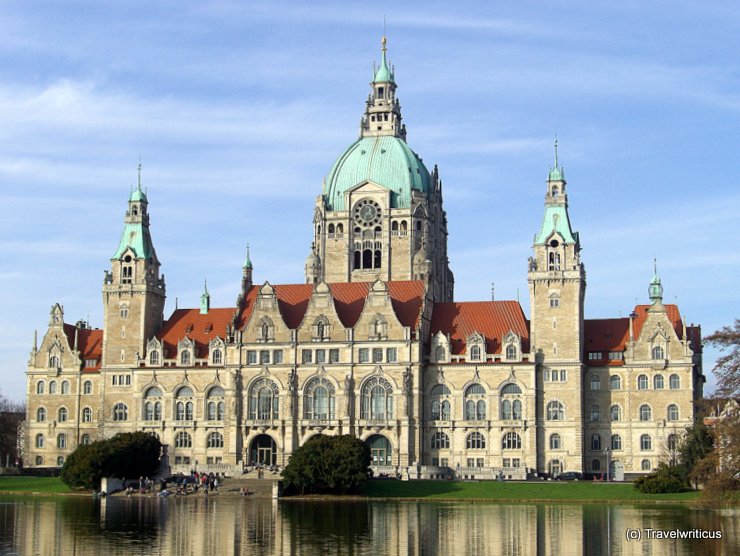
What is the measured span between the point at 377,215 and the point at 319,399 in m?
27.8

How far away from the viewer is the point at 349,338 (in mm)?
123188

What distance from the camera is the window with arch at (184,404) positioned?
129 m

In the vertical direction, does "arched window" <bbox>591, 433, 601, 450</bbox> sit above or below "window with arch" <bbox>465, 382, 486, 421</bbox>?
below

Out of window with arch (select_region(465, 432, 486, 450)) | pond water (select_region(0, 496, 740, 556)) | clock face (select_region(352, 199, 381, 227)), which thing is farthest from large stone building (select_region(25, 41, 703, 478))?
pond water (select_region(0, 496, 740, 556))

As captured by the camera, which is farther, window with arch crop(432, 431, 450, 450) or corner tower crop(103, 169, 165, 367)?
corner tower crop(103, 169, 165, 367)

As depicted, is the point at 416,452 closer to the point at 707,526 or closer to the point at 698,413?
the point at 698,413

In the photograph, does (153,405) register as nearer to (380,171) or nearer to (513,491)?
(380,171)

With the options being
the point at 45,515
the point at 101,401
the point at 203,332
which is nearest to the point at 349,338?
the point at 203,332

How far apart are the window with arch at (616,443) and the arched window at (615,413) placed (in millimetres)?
1597

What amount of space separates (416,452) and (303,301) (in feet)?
65.8

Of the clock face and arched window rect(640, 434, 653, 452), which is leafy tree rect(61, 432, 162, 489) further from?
arched window rect(640, 434, 653, 452)

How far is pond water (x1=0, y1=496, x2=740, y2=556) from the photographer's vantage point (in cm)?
5922

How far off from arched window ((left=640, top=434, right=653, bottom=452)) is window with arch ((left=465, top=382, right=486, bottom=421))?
14809 millimetres

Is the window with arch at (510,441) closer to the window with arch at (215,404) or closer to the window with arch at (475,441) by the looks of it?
the window with arch at (475,441)
